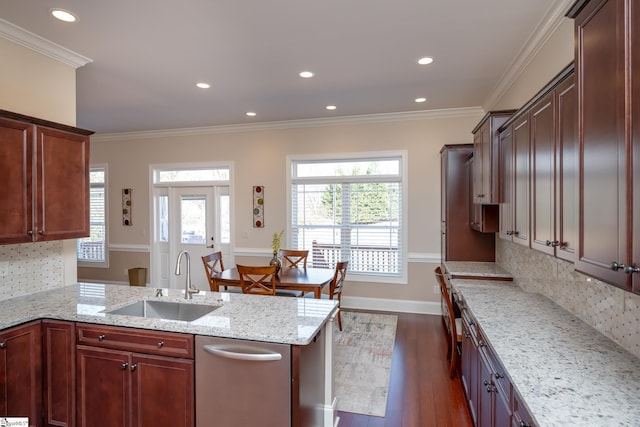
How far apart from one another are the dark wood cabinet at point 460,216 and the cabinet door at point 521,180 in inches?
67.5

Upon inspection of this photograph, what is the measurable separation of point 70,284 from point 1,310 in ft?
2.75

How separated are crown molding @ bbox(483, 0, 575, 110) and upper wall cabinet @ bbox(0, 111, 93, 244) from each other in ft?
12.3

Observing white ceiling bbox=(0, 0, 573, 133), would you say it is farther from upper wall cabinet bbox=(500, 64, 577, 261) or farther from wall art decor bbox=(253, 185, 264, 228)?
wall art decor bbox=(253, 185, 264, 228)

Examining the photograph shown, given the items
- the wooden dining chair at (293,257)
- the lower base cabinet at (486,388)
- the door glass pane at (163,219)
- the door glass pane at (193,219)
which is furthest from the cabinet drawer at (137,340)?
the door glass pane at (163,219)

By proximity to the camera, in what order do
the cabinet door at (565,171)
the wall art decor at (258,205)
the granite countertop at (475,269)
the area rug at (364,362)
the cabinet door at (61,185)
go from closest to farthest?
the cabinet door at (565,171) → the cabinet door at (61,185) → the area rug at (364,362) → the granite countertop at (475,269) → the wall art decor at (258,205)

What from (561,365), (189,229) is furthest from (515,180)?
(189,229)

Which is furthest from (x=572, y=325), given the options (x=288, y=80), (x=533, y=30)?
(x=288, y=80)

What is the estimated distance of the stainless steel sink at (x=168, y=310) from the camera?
249 cm

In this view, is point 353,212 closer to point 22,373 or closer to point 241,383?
point 241,383

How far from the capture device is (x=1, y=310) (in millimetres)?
2371

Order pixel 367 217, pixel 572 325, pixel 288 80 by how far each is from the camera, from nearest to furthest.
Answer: pixel 572 325, pixel 288 80, pixel 367 217

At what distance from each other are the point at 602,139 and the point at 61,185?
338cm

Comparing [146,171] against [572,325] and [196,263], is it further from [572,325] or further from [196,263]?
[572,325]

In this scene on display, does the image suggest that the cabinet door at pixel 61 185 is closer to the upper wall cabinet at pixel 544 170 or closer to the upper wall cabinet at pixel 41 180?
the upper wall cabinet at pixel 41 180
